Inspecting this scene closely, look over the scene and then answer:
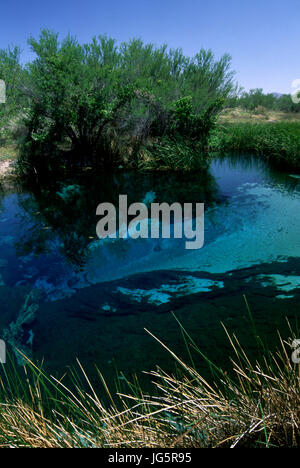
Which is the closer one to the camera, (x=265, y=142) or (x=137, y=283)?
(x=137, y=283)

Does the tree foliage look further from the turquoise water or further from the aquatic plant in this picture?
the aquatic plant

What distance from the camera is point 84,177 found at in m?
11.0

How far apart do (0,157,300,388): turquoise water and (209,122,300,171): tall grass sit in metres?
4.27

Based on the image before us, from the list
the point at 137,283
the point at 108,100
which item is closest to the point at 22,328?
the point at 137,283

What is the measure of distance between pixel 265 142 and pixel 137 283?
1174cm

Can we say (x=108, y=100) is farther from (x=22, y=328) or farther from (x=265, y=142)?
(x=22, y=328)

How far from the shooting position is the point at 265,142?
12938 mm

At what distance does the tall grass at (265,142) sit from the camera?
1120 centimetres

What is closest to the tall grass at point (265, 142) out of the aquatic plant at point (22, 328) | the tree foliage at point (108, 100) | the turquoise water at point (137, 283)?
the tree foliage at point (108, 100)

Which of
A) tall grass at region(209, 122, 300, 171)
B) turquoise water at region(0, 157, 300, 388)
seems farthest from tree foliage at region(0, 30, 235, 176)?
turquoise water at region(0, 157, 300, 388)

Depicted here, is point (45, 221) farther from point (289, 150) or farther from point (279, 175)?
point (289, 150)

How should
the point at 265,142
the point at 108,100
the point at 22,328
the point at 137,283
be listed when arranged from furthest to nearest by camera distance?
1. the point at 265,142
2. the point at 108,100
3. the point at 137,283
4. the point at 22,328

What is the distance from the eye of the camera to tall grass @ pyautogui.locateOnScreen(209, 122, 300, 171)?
1120 cm

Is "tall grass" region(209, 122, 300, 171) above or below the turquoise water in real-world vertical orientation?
above
